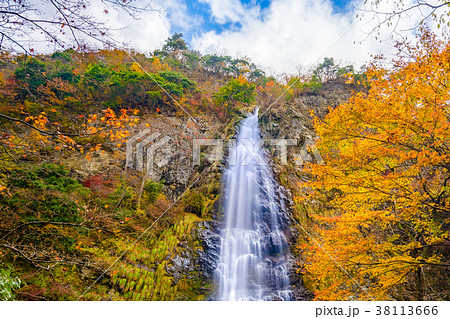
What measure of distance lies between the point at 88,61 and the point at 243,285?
9.14 metres

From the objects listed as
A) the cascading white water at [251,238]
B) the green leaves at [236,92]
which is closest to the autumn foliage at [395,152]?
the cascading white water at [251,238]

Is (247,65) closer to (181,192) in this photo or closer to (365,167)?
(181,192)

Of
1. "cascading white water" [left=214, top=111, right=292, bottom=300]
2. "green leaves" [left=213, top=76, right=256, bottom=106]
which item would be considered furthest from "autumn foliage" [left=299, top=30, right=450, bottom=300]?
"green leaves" [left=213, top=76, right=256, bottom=106]

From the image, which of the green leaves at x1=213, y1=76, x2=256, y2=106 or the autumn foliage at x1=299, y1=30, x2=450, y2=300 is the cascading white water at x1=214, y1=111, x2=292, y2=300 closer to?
the autumn foliage at x1=299, y1=30, x2=450, y2=300

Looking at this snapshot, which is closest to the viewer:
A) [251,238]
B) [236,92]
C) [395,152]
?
[395,152]

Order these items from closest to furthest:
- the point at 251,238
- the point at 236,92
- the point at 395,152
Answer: the point at 395,152, the point at 251,238, the point at 236,92

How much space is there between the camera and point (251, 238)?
404 inches

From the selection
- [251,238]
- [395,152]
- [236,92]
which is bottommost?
[251,238]

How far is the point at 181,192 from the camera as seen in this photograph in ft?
43.0

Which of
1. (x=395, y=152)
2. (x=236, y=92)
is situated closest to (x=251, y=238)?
(x=395, y=152)

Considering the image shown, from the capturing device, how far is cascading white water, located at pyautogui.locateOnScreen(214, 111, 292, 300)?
873 cm

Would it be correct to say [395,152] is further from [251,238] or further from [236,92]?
[236,92]

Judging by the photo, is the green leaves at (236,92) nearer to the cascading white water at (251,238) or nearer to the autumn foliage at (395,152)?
the cascading white water at (251,238)

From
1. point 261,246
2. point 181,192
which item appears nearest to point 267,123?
point 181,192
